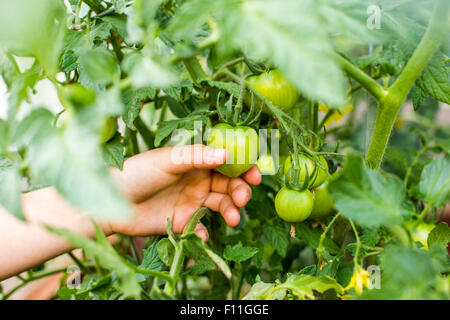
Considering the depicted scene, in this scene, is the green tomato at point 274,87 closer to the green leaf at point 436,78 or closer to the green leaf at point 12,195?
the green leaf at point 436,78

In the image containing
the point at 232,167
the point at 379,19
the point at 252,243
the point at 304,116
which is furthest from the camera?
the point at 304,116

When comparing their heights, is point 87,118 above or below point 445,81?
above

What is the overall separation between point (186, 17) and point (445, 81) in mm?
361

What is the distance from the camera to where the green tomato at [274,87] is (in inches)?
21.5

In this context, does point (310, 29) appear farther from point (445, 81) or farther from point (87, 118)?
point (445, 81)

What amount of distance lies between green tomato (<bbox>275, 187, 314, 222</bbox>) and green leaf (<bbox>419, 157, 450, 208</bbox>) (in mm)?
177

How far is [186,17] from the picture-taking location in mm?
299

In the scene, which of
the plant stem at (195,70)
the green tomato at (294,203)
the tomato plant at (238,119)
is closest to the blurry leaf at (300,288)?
the tomato plant at (238,119)

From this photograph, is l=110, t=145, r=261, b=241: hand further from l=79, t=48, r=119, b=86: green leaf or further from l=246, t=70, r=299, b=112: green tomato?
l=79, t=48, r=119, b=86: green leaf

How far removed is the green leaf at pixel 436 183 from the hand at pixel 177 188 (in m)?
0.25

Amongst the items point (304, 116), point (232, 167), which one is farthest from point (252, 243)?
point (304, 116)

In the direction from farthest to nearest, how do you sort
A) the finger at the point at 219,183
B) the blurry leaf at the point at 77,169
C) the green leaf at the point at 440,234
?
the finger at the point at 219,183, the green leaf at the point at 440,234, the blurry leaf at the point at 77,169

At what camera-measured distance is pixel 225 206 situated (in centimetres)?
67

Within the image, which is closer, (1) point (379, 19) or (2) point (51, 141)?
(2) point (51, 141)
